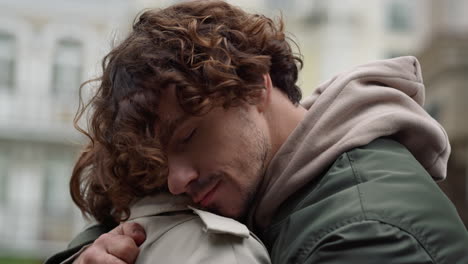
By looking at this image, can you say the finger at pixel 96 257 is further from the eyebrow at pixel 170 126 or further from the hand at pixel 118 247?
the eyebrow at pixel 170 126

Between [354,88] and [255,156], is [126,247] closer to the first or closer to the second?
[255,156]

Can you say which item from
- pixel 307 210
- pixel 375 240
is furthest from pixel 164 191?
pixel 375 240

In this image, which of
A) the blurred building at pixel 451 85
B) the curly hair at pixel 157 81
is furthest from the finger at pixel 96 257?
the blurred building at pixel 451 85

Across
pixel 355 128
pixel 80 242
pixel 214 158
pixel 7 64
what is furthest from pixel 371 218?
pixel 7 64

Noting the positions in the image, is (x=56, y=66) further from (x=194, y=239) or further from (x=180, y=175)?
(x=194, y=239)

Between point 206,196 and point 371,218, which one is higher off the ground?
point 371,218

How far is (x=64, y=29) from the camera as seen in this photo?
14.3 m

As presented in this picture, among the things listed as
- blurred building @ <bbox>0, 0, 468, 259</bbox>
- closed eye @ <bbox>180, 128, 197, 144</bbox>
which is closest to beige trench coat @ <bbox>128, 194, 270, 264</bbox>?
closed eye @ <bbox>180, 128, 197, 144</bbox>

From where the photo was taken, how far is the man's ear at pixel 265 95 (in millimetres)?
1709

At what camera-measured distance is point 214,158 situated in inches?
62.7

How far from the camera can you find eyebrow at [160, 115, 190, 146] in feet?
5.15

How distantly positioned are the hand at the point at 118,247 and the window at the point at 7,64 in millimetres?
12925

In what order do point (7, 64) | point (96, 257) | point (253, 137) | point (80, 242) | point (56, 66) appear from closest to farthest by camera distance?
point (96, 257) → point (253, 137) → point (80, 242) → point (7, 64) → point (56, 66)

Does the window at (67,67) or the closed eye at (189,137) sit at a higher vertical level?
the closed eye at (189,137)
